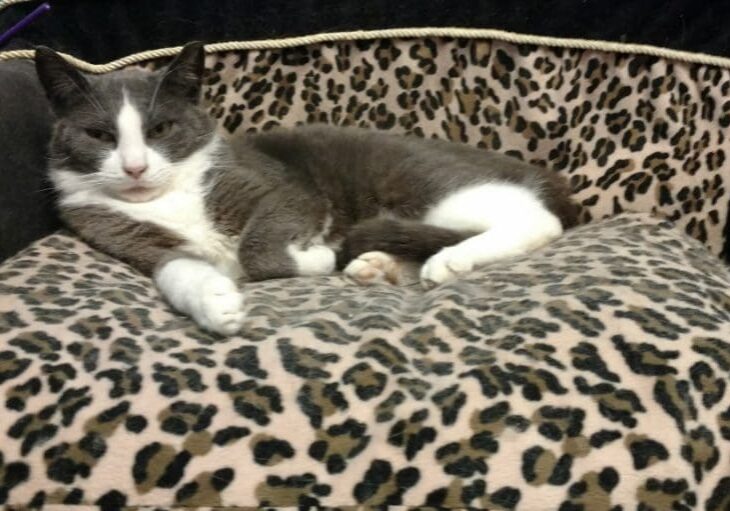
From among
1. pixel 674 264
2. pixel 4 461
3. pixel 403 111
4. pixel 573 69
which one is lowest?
pixel 4 461

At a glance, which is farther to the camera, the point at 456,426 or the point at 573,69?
the point at 573,69

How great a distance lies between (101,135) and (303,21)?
65 centimetres

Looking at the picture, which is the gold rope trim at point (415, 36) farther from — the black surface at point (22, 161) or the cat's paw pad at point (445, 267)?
the cat's paw pad at point (445, 267)

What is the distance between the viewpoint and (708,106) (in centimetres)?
173

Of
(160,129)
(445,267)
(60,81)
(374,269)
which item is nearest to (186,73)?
(160,129)

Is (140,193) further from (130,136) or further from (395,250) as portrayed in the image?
(395,250)

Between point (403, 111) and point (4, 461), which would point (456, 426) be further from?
point (403, 111)

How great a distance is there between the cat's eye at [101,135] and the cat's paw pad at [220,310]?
1.71 feet

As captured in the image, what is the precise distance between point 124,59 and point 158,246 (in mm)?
634

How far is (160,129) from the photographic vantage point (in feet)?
4.94

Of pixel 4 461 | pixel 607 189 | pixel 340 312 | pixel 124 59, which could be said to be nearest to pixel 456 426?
pixel 340 312

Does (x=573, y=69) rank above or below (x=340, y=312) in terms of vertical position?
above

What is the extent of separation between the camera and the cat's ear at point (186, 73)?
1504mm

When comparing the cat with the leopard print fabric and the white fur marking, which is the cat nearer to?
the white fur marking
